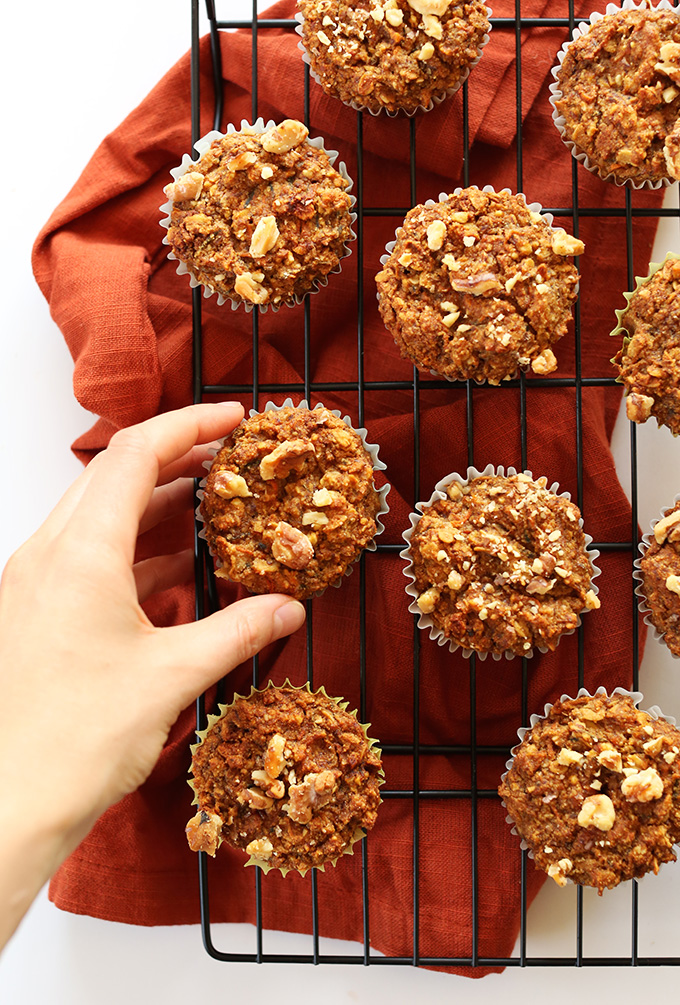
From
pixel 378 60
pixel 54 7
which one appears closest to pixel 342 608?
pixel 378 60

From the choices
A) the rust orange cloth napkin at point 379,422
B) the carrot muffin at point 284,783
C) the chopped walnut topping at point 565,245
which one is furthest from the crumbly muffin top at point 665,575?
the carrot muffin at point 284,783

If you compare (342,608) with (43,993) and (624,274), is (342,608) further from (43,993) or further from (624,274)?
(43,993)

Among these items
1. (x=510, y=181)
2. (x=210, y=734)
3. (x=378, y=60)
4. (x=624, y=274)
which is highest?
(x=378, y=60)

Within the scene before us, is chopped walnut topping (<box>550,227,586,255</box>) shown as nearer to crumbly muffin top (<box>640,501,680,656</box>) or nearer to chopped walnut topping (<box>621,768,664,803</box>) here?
crumbly muffin top (<box>640,501,680,656</box>)

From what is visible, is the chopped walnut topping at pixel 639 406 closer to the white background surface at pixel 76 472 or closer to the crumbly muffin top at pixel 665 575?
the crumbly muffin top at pixel 665 575

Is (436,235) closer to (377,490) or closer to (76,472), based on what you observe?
(377,490)

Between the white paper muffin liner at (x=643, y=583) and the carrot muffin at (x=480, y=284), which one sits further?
the white paper muffin liner at (x=643, y=583)

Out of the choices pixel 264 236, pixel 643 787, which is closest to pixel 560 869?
pixel 643 787
